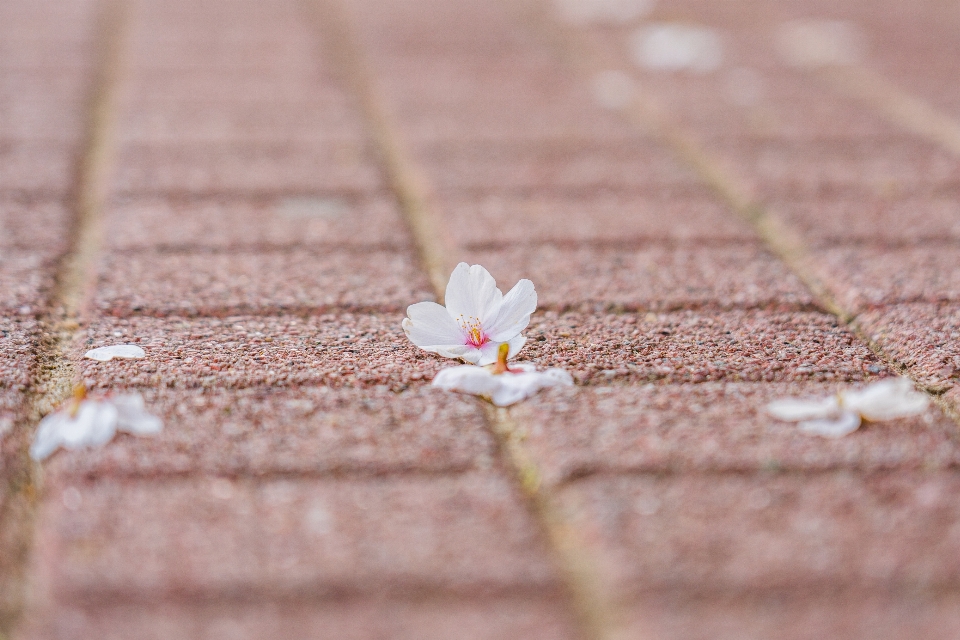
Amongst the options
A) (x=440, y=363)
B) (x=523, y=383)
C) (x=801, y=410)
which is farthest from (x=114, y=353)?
(x=801, y=410)

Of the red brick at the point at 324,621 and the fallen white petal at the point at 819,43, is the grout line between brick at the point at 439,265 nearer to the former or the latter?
the red brick at the point at 324,621

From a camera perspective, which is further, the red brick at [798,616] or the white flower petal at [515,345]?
the white flower petal at [515,345]

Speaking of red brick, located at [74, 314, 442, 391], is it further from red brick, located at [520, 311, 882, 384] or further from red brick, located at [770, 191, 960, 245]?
red brick, located at [770, 191, 960, 245]

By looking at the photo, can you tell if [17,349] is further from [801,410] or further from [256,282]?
[801,410]

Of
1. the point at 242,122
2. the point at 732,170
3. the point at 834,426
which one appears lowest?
the point at 834,426

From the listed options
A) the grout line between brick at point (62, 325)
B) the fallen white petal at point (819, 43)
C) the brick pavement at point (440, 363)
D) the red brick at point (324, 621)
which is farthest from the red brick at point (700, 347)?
the fallen white petal at point (819, 43)

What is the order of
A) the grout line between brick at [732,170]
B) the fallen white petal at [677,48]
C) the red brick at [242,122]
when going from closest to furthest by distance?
the grout line between brick at [732,170], the red brick at [242,122], the fallen white petal at [677,48]

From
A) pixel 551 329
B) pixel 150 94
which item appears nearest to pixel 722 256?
pixel 551 329
